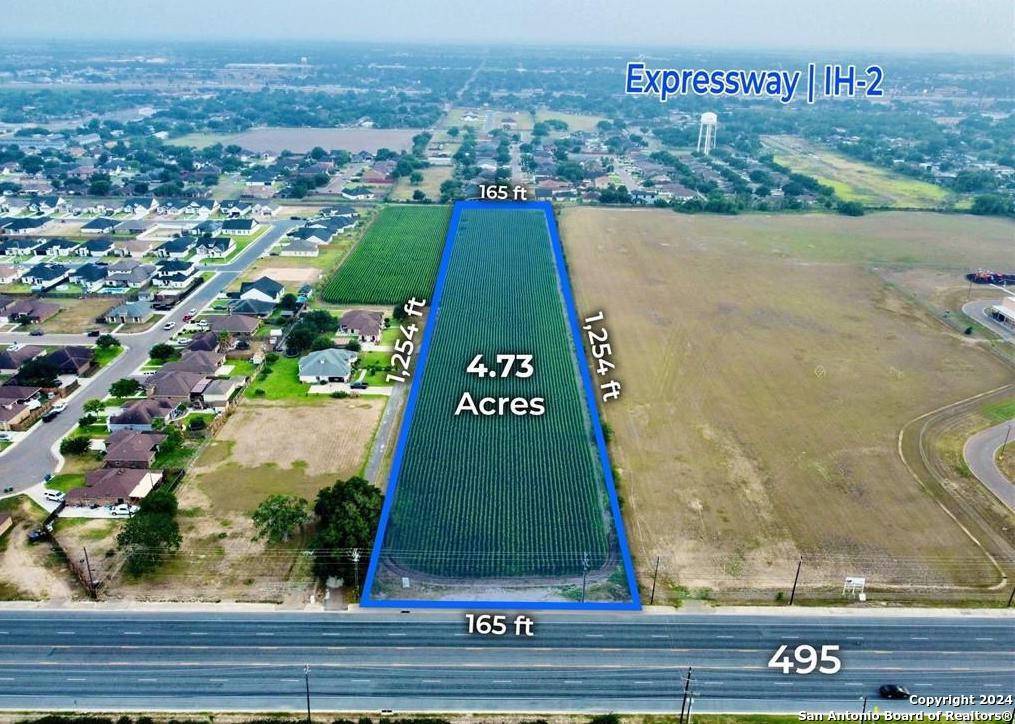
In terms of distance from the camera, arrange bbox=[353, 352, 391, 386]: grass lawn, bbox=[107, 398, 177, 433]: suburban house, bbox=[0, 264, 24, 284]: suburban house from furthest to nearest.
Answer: bbox=[0, 264, 24, 284]: suburban house, bbox=[353, 352, 391, 386]: grass lawn, bbox=[107, 398, 177, 433]: suburban house

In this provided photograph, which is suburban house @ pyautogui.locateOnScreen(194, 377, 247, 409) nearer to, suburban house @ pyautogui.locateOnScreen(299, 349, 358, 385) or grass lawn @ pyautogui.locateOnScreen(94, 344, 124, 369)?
suburban house @ pyautogui.locateOnScreen(299, 349, 358, 385)

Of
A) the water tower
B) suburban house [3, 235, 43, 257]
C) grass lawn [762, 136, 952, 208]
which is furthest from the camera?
the water tower

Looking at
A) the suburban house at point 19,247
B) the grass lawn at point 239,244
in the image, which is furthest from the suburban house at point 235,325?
the suburban house at point 19,247

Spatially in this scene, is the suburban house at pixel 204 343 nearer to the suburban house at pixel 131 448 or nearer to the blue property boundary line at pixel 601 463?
the suburban house at pixel 131 448

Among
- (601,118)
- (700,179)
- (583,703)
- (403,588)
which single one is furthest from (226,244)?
(601,118)

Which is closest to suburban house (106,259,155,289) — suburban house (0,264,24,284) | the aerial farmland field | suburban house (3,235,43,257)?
suburban house (0,264,24,284)

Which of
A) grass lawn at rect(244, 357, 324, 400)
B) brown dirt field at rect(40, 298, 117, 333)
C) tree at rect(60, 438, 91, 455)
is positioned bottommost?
grass lawn at rect(244, 357, 324, 400)
